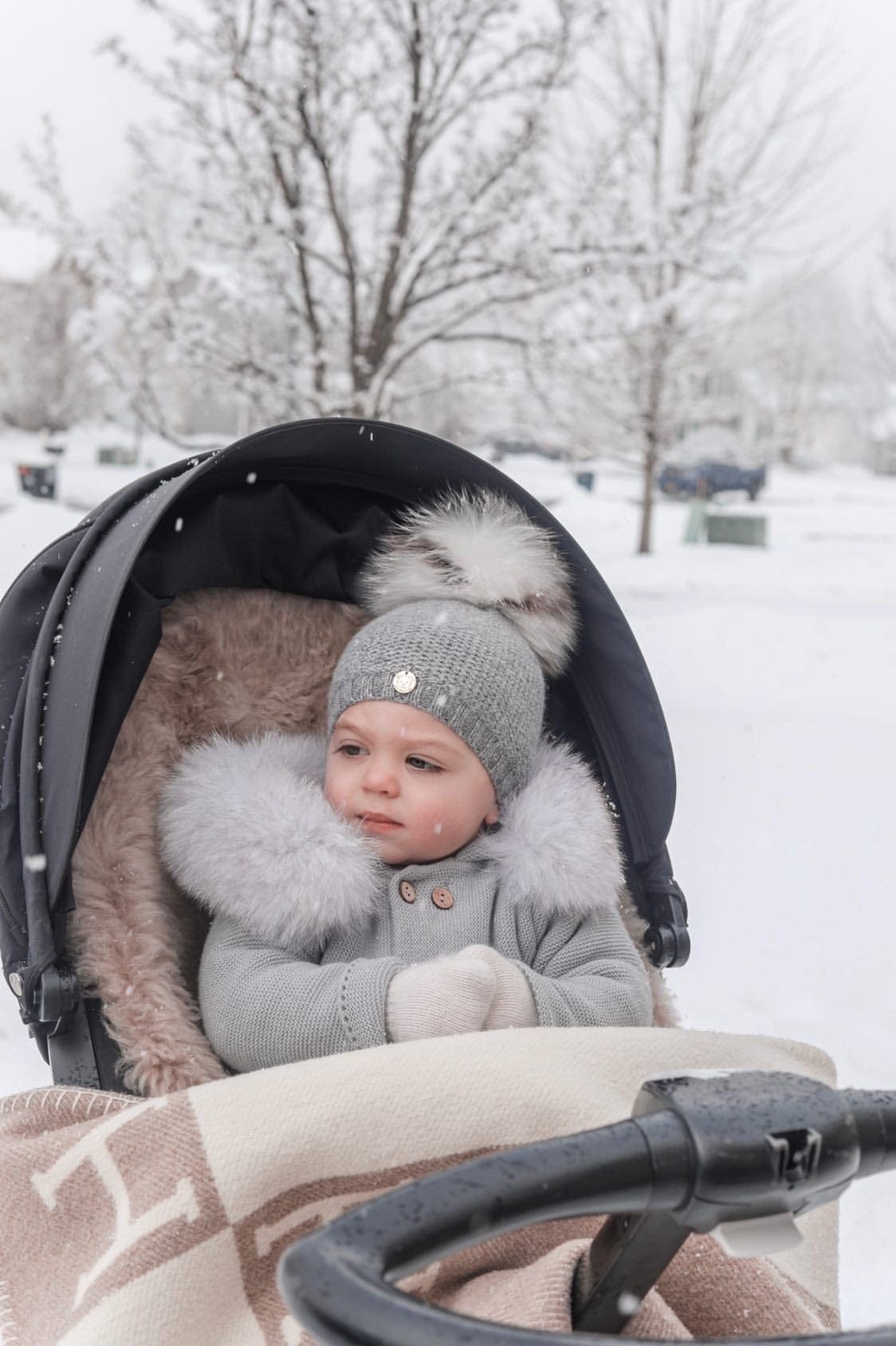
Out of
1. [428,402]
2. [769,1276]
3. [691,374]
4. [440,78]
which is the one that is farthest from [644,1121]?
[428,402]

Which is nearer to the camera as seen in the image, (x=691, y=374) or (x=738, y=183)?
(x=738, y=183)

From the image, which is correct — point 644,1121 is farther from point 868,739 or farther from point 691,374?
point 691,374

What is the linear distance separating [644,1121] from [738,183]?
12.2 meters

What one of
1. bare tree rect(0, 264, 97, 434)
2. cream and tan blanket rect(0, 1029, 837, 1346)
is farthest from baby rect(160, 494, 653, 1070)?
bare tree rect(0, 264, 97, 434)

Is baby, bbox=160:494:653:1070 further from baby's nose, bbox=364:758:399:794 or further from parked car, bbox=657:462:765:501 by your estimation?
parked car, bbox=657:462:765:501

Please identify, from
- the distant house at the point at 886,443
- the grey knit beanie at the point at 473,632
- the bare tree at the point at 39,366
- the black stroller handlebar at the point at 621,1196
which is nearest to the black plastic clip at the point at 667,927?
the grey knit beanie at the point at 473,632

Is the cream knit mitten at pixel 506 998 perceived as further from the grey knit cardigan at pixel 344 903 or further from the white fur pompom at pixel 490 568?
the white fur pompom at pixel 490 568

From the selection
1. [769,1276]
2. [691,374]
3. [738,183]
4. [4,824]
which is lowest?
[769,1276]

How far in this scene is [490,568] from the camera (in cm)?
212

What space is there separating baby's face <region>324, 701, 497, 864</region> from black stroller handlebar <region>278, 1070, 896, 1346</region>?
1.08 meters

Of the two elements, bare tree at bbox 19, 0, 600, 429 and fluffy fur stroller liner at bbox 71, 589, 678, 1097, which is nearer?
fluffy fur stroller liner at bbox 71, 589, 678, 1097

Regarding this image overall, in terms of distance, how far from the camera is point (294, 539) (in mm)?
2365

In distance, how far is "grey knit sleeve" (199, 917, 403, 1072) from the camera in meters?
1.67

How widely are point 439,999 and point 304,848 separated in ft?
1.23
